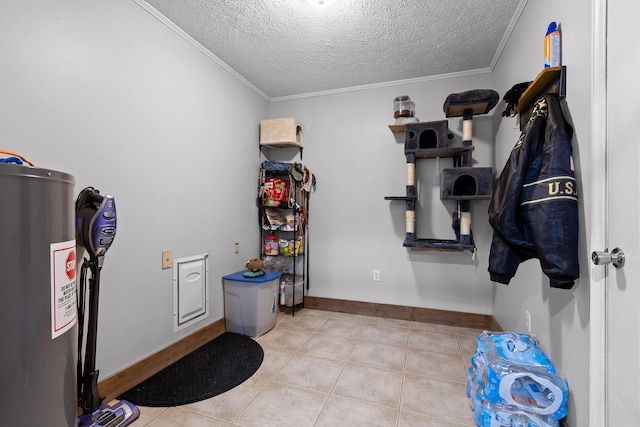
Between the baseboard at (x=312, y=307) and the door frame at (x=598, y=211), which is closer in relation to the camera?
the door frame at (x=598, y=211)

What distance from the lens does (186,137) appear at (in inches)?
86.7

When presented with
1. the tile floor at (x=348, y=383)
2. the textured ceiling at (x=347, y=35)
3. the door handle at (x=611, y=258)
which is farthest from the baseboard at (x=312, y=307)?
the textured ceiling at (x=347, y=35)

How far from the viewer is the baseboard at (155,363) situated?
165 cm

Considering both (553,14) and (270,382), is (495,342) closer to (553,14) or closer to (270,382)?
(270,382)

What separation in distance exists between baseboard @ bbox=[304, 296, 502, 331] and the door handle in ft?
5.67

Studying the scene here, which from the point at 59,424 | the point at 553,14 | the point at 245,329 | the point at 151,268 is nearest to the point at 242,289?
the point at 245,329

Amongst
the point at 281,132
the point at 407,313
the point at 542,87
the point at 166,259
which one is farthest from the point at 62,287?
the point at 407,313

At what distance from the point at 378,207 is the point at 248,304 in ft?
5.34

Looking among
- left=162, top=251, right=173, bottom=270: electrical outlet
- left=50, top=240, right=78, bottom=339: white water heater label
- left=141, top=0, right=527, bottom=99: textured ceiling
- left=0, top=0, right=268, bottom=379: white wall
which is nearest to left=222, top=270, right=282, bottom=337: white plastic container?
left=0, top=0, right=268, bottom=379: white wall

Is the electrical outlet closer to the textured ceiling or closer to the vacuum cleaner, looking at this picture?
the vacuum cleaner

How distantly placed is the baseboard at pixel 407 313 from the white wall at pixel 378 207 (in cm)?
6

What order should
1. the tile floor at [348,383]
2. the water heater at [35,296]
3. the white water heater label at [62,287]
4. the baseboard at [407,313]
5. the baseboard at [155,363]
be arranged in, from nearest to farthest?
the water heater at [35,296]
the white water heater label at [62,287]
the tile floor at [348,383]
the baseboard at [155,363]
the baseboard at [407,313]

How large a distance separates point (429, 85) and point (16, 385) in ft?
11.1

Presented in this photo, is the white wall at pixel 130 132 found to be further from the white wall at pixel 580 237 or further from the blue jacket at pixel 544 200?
the white wall at pixel 580 237
